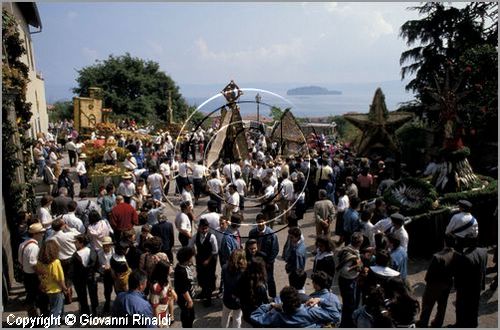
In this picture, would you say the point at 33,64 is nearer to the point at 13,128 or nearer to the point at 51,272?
the point at 13,128

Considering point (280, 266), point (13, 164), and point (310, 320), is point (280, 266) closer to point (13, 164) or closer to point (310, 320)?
point (310, 320)

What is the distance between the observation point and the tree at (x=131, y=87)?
49.5 m

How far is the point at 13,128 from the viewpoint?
10078 millimetres

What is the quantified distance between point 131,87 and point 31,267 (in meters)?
47.5

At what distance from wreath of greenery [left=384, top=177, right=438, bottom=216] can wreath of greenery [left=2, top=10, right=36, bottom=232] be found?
26.0ft

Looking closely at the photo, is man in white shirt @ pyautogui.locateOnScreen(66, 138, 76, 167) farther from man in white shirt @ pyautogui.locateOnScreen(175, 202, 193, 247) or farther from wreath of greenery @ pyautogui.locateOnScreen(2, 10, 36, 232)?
man in white shirt @ pyautogui.locateOnScreen(175, 202, 193, 247)

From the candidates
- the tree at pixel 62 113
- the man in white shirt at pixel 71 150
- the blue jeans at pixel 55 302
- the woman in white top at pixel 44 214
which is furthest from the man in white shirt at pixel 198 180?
the tree at pixel 62 113

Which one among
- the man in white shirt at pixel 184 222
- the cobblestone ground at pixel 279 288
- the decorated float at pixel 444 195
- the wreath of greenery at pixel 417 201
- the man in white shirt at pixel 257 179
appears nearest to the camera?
the cobblestone ground at pixel 279 288

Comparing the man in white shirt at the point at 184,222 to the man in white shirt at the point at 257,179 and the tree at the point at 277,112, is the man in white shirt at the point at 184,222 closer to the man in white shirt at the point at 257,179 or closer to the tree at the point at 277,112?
the tree at the point at 277,112

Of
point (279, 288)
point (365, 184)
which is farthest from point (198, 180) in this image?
point (279, 288)

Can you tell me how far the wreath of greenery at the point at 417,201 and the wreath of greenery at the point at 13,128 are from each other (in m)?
7.92

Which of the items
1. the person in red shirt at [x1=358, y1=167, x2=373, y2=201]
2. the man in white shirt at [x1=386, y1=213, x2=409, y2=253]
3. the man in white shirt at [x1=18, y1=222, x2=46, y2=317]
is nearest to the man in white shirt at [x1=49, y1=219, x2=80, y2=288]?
the man in white shirt at [x1=18, y1=222, x2=46, y2=317]

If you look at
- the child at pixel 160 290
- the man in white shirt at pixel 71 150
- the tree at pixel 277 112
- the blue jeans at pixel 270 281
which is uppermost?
the tree at pixel 277 112

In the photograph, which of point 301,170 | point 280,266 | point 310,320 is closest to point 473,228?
point 280,266
